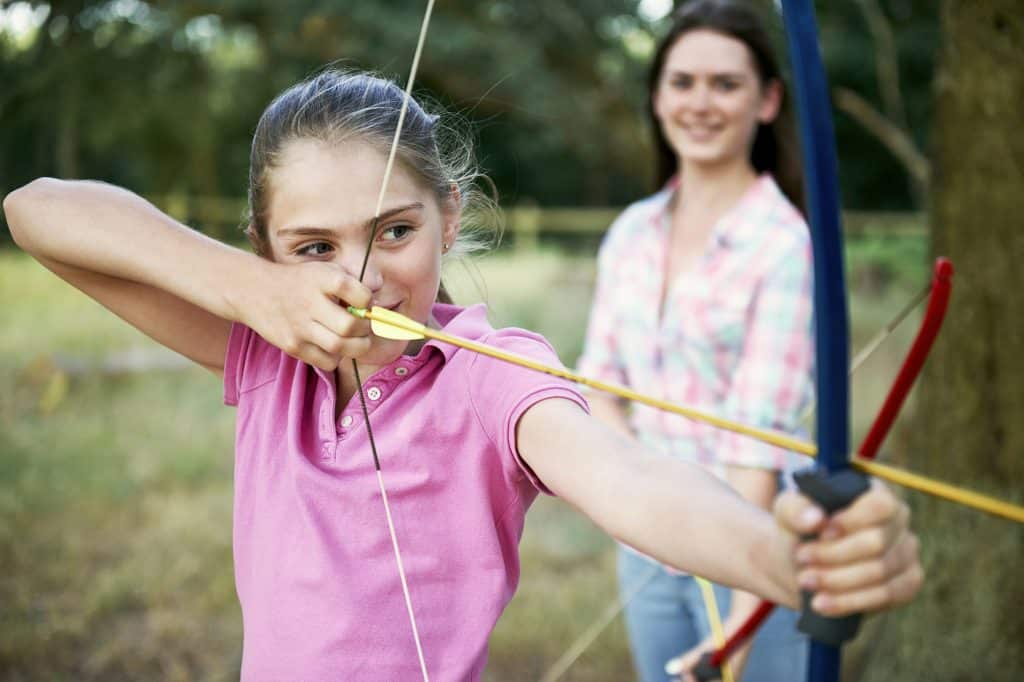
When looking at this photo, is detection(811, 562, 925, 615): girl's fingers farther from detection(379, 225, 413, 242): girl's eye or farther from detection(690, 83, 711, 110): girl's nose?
detection(690, 83, 711, 110): girl's nose

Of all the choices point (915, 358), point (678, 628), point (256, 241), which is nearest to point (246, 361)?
point (256, 241)

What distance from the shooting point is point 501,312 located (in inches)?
245

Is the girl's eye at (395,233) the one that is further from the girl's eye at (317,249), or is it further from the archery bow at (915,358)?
the archery bow at (915,358)

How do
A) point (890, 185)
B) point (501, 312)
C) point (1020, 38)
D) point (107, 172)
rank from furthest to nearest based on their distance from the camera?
point (890, 185)
point (107, 172)
point (501, 312)
point (1020, 38)

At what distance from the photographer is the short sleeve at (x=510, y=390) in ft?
3.17

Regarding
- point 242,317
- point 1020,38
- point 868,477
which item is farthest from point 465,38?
point 868,477

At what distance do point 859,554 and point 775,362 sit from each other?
0.99 meters

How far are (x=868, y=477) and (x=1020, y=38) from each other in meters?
1.81

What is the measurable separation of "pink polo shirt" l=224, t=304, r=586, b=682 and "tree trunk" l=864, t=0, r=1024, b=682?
159cm

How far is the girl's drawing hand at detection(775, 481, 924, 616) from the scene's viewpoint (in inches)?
26.4

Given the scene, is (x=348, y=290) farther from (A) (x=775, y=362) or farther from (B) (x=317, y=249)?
(A) (x=775, y=362)

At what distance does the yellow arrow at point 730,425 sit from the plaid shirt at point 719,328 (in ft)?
2.50

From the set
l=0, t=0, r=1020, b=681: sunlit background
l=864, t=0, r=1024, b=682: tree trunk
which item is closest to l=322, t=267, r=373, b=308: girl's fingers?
l=0, t=0, r=1020, b=681: sunlit background

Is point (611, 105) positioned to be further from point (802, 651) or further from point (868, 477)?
point (868, 477)
